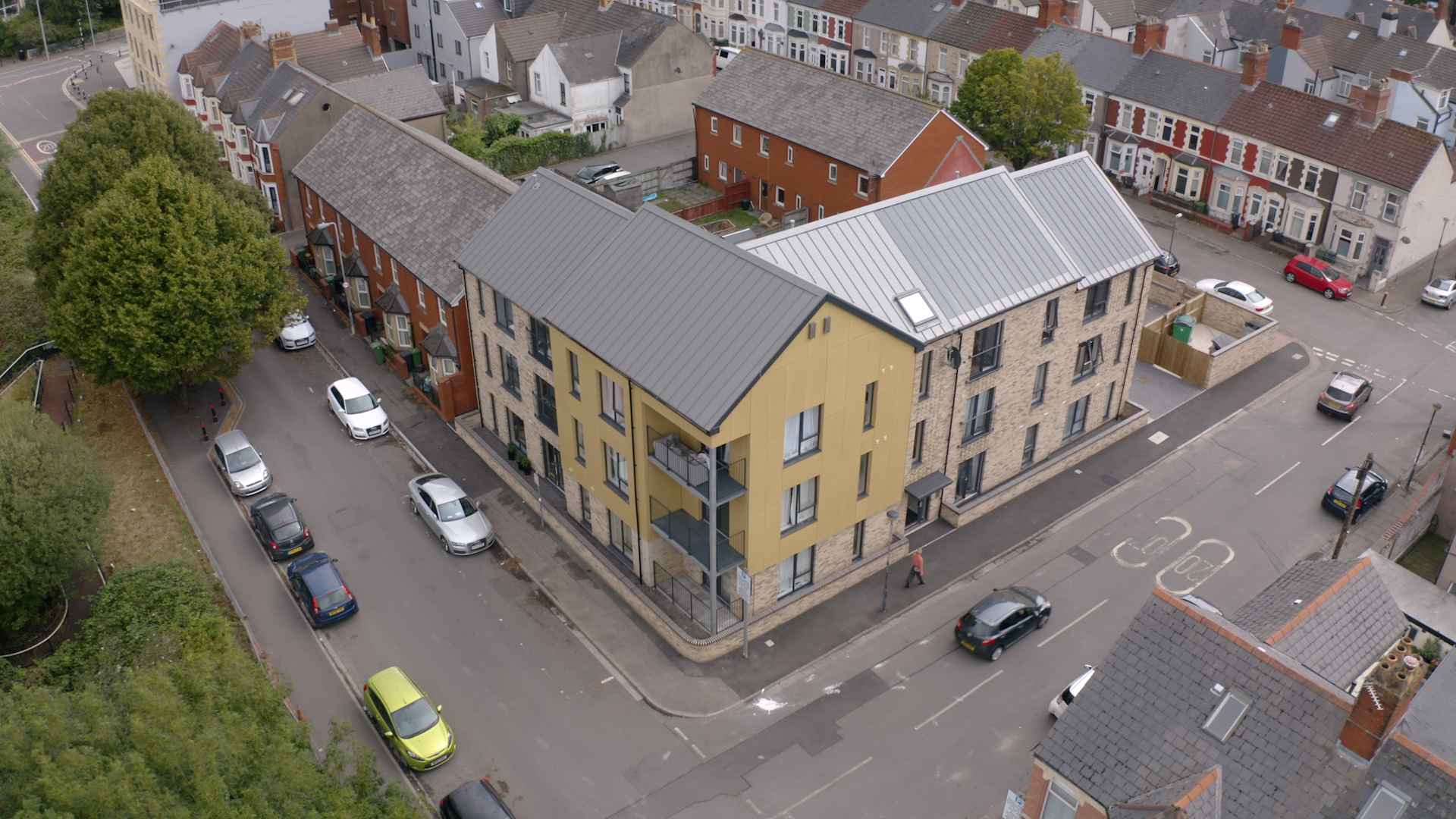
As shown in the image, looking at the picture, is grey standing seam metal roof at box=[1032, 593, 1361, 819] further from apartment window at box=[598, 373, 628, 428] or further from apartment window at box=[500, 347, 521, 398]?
apartment window at box=[500, 347, 521, 398]

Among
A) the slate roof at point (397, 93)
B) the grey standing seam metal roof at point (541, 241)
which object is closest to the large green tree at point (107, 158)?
the slate roof at point (397, 93)

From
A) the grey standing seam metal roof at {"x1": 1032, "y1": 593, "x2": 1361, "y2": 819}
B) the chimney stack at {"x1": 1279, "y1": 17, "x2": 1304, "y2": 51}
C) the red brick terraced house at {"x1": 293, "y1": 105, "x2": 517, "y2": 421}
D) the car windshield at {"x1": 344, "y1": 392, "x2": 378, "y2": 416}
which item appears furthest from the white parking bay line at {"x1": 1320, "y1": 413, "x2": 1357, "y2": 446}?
the car windshield at {"x1": 344, "y1": 392, "x2": 378, "y2": 416}

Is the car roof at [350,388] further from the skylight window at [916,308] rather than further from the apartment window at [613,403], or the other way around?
the skylight window at [916,308]

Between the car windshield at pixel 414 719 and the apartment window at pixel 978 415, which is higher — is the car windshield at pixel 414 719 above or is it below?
below

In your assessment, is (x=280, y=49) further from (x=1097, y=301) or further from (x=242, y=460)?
(x=1097, y=301)

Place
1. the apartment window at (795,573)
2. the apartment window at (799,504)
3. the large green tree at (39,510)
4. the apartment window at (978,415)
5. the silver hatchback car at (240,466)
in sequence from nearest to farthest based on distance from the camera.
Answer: the large green tree at (39,510) → the apartment window at (799,504) → the apartment window at (795,573) → the apartment window at (978,415) → the silver hatchback car at (240,466)

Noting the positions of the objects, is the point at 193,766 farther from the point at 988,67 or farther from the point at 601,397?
the point at 988,67
